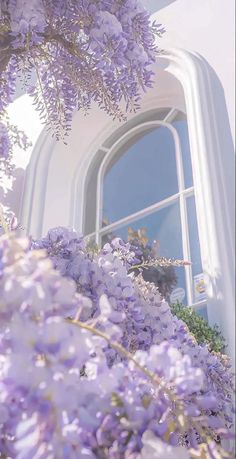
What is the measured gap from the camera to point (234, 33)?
405 cm

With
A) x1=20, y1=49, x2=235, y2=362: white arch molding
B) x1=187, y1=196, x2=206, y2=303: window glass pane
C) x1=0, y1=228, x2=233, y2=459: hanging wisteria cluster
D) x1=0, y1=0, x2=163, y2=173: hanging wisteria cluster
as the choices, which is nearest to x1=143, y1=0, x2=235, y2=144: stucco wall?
x1=20, y1=49, x2=235, y2=362: white arch molding

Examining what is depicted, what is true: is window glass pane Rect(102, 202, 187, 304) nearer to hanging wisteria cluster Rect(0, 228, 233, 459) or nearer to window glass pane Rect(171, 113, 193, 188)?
window glass pane Rect(171, 113, 193, 188)

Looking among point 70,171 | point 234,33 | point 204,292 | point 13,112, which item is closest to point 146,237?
point 204,292

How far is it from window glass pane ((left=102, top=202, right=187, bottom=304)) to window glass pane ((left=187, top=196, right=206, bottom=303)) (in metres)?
0.10

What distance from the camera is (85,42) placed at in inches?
66.4

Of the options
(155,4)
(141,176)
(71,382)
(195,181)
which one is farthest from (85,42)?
(155,4)

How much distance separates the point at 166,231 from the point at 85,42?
251 centimetres

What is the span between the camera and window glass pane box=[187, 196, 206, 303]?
3605mm

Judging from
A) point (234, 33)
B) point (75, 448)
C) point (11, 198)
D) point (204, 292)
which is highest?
point (234, 33)

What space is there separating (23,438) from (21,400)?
7cm

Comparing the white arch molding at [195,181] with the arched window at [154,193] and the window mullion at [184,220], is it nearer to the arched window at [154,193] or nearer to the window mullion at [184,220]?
the arched window at [154,193]

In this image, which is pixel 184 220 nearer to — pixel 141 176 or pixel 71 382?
pixel 141 176

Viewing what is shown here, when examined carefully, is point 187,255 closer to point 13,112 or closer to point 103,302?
point 13,112

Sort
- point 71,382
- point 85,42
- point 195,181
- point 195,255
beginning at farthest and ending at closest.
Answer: point 195,255, point 195,181, point 85,42, point 71,382
